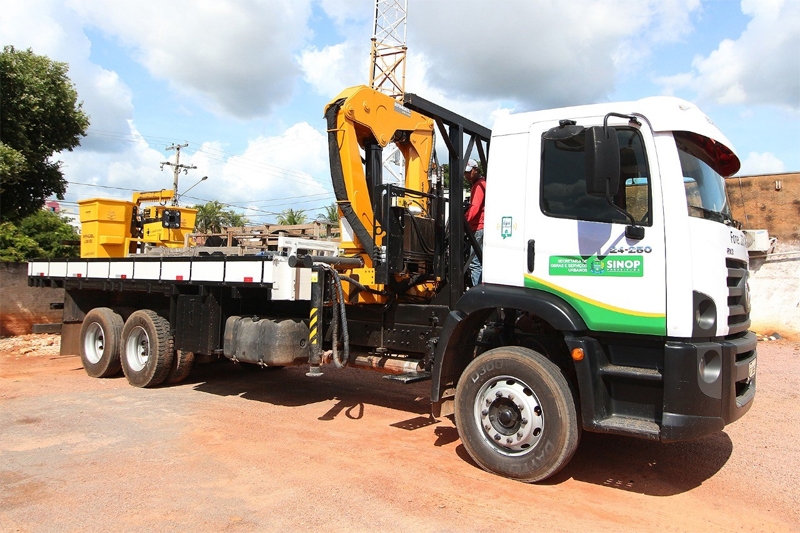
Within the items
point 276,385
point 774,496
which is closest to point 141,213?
point 276,385

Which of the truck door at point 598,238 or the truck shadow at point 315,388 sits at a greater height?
the truck door at point 598,238

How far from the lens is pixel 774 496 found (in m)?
4.71

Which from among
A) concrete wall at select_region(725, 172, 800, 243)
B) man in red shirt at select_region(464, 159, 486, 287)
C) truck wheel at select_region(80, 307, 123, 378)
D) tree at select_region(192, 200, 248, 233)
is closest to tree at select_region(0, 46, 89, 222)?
truck wheel at select_region(80, 307, 123, 378)

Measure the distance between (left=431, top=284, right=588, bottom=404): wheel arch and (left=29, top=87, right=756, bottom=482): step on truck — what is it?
0.05 feet

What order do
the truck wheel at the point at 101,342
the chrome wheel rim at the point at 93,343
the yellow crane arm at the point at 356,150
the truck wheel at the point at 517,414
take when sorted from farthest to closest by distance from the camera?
the chrome wheel rim at the point at 93,343
the truck wheel at the point at 101,342
the yellow crane arm at the point at 356,150
the truck wheel at the point at 517,414

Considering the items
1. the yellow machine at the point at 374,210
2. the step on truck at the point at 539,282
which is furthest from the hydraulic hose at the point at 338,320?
the yellow machine at the point at 374,210

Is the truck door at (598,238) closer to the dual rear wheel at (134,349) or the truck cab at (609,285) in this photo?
the truck cab at (609,285)

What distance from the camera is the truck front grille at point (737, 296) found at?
14.9 ft

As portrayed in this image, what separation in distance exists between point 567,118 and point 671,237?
128 cm

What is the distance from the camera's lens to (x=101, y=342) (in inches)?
371

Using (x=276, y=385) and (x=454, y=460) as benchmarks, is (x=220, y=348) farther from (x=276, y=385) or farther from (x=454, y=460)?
(x=454, y=460)

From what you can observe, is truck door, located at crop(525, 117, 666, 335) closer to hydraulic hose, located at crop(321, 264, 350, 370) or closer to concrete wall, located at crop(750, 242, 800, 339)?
hydraulic hose, located at crop(321, 264, 350, 370)

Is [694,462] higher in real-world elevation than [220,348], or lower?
lower

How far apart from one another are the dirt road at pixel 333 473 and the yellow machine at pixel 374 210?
5.17ft
